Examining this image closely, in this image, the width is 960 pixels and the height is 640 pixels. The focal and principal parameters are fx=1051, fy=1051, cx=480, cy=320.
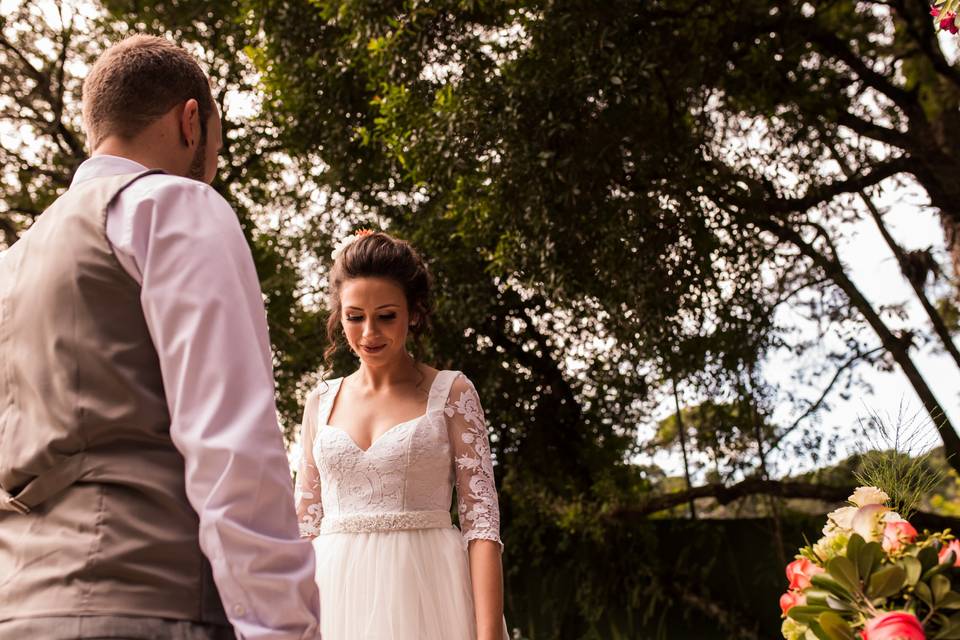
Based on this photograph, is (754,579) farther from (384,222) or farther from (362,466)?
(362,466)

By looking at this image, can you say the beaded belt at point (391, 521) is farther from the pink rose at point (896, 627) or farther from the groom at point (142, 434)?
the groom at point (142, 434)

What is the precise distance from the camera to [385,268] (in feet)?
10.6

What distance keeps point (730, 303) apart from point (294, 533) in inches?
204

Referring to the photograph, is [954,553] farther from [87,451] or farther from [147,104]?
[147,104]

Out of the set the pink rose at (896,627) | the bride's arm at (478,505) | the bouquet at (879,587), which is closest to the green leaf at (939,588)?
the bouquet at (879,587)

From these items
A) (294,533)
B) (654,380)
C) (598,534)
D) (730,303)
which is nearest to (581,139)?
(730,303)

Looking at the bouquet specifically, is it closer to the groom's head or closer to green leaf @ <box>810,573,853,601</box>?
green leaf @ <box>810,573,853,601</box>

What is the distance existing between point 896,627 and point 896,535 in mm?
274

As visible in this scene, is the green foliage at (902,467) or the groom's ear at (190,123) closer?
the groom's ear at (190,123)

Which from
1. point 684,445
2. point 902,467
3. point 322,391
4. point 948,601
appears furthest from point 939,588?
point 684,445

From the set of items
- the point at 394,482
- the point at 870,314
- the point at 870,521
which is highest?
the point at 870,314

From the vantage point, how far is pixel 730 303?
629 cm

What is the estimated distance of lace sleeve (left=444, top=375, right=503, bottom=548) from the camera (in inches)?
114

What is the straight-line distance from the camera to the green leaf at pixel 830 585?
188 cm
